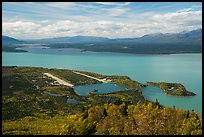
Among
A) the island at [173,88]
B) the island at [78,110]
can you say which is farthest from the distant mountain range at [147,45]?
the island at [78,110]

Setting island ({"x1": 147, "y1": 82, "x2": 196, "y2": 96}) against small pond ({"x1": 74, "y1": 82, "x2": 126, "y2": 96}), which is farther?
small pond ({"x1": 74, "y1": 82, "x2": 126, "y2": 96})

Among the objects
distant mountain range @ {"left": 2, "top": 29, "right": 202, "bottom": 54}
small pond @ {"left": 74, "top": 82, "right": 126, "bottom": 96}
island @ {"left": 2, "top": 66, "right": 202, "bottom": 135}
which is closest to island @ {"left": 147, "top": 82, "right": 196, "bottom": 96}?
island @ {"left": 2, "top": 66, "right": 202, "bottom": 135}

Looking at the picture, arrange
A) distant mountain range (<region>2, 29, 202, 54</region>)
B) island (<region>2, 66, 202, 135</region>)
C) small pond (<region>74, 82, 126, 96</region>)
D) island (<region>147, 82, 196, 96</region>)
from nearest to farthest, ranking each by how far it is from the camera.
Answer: island (<region>2, 66, 202, 135</region>)
island (<region>147, 82, 196, 96</region>)
small pond (<region>74, 82, 126, 96</region>)
distant mountain range (<region>2, 29, 202, 54</region>)

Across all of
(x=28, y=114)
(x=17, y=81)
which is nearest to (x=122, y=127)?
(x=28, y=114)

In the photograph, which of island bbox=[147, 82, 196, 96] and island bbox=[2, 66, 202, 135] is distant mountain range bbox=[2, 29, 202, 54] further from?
island bbox=[2, 66, 202, 135]

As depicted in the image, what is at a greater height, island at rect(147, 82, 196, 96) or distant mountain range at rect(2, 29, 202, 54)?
distant mountain range at rect(2, 29, 202, 54)

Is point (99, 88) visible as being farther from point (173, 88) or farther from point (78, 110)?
point (78, 110)

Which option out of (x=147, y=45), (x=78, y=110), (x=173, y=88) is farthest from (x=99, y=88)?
(x=147, y=45)

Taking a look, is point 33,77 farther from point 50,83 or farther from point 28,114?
point 28,114
